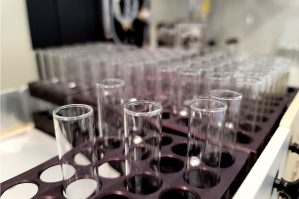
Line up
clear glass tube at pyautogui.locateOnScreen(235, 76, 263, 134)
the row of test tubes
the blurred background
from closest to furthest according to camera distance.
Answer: the row of test tubes < clear glass tube at pyautogui.locateOnScreen(235, 76, 263, 134) < the blurred background

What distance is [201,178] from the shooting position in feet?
1.80

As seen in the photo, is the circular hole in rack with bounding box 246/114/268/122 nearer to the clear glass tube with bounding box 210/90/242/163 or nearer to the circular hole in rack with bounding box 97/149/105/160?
the clear glass tube with bounding box 210/90/242/163

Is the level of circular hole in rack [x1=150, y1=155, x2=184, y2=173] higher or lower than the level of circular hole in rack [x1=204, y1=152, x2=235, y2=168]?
lower

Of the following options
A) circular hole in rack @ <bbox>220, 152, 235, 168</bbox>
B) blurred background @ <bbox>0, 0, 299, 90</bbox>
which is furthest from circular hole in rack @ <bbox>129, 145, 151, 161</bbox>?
blurred background @ <bbox>0, 0, 299, 90</bbox>

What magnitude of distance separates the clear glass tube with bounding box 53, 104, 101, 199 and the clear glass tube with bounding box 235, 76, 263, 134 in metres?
0.48

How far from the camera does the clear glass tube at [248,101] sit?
0.75 meters

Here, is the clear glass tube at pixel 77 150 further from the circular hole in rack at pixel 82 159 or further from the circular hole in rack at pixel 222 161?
the circular hole in rack at pixel 222 161

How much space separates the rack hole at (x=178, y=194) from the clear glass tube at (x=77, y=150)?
15cm

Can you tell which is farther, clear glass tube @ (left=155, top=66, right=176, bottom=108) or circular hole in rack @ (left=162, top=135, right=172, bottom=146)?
clear glass tube @ (left=155, top=66, right=176, bottom=108)

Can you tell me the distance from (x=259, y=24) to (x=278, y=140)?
7.92ft

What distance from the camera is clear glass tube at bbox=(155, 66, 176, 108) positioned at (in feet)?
2.93

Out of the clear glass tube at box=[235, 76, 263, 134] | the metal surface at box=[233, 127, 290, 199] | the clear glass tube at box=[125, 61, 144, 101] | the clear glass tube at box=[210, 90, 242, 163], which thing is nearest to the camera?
the metal surface at box=[233, 127, 290, 199]

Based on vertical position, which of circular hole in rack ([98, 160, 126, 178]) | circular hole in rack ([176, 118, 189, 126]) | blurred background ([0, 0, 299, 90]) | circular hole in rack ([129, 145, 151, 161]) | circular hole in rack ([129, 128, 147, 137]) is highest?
blurred background ([0, 0, 299, 90])

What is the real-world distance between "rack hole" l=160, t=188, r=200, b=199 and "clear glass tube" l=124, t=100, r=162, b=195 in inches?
1.0
